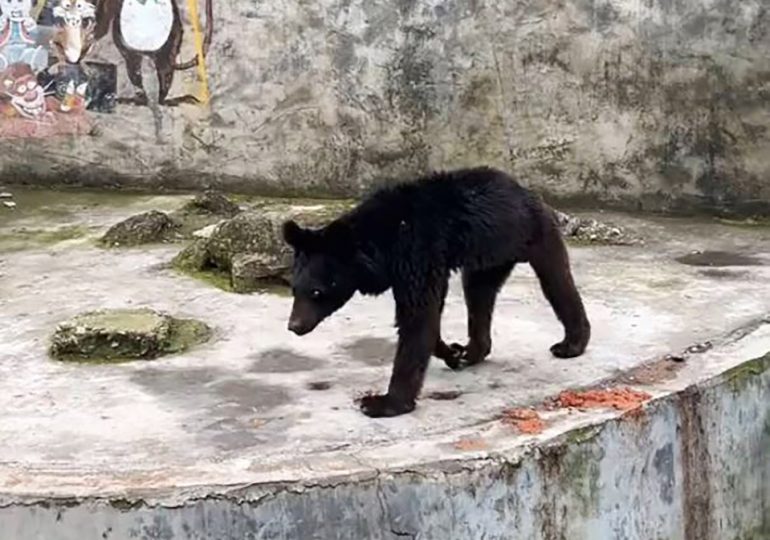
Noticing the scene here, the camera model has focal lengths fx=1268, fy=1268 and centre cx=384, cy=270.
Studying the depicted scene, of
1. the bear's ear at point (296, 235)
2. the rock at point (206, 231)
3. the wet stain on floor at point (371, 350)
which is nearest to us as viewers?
the bear's ear at point (296, 235)

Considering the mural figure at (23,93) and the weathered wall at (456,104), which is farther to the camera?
the mural figure at (23,93)

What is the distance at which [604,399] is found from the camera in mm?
4715

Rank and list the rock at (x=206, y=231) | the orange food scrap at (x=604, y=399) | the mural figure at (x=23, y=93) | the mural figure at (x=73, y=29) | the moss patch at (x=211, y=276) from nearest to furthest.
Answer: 1. the orange food scrap at (x=604, y=399)
2. the moss patch at (x=211, y=276)
3. the rock at (x=206, y=231)
4. the mural figure at (x=73, y=29)
5. the mural figure at (x=23, y=93)

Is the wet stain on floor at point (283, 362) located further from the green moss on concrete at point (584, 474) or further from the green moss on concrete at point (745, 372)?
the green moss on concrete at point (745, 372)

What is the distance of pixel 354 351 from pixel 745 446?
1.68 metres

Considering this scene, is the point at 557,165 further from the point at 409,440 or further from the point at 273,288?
the point at 409,440

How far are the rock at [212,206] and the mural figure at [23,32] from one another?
6.57 feet

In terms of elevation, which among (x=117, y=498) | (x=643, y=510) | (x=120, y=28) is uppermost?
(x=120, y=28)

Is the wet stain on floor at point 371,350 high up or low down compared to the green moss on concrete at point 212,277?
up

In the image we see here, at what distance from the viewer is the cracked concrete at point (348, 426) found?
13.3 feet

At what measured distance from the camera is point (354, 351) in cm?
545

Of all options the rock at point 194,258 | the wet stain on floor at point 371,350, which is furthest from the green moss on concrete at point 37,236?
the wet stain on floor at point 371,350

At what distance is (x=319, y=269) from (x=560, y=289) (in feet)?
3.55

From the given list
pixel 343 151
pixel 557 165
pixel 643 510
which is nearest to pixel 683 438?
pixel 643 510
